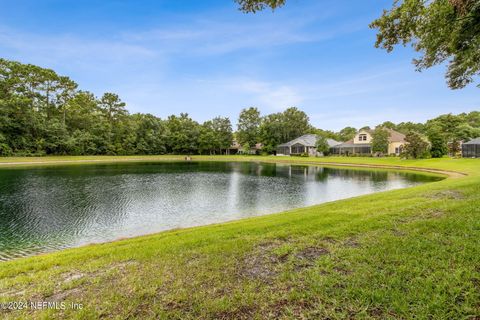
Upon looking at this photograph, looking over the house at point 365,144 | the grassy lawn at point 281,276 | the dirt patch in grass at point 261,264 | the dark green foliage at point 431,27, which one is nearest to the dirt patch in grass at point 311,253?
the grassy lawn at point 281,276

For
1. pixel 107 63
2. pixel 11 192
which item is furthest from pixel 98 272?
pixel 107 63

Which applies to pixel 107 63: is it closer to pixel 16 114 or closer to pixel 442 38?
pixel 16 114

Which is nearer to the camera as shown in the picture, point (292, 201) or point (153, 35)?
point (292, 201)

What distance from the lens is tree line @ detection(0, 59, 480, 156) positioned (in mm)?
45562

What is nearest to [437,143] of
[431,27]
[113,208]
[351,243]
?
[431,27]

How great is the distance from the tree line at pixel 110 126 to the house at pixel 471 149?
2475 millimetres

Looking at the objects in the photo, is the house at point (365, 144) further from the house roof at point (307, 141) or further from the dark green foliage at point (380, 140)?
the house roof at point (307, 141)

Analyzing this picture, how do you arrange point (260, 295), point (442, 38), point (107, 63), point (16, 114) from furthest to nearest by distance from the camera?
point (16, 114), point (107, 63), point (442, 38), point (260, 295)

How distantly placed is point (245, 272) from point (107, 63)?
36.7 meters

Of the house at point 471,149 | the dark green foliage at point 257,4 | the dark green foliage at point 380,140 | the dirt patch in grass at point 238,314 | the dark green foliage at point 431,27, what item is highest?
the dark green foliage at point 431,27

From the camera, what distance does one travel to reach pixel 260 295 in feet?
9.51

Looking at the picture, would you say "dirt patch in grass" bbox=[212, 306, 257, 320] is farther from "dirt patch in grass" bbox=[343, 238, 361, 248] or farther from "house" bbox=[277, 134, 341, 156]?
"house" bbox=[277, 134, 341, 156]

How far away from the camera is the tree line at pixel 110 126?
45562 mm

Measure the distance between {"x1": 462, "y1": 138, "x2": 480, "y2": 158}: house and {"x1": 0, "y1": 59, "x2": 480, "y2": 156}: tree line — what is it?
2.48 meters
